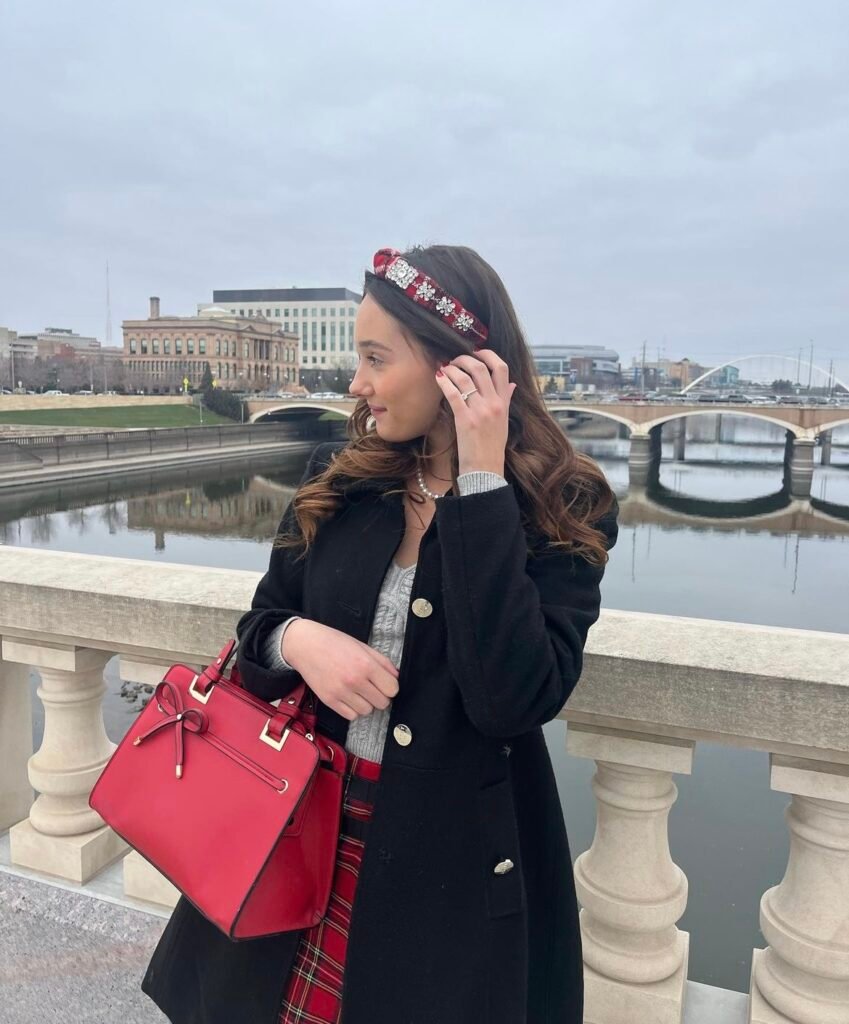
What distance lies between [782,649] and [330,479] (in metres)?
0.94

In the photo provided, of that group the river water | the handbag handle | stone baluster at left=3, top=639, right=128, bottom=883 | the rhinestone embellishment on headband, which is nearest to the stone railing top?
stone baluster at left=3, top=639, right=128, bottom=883

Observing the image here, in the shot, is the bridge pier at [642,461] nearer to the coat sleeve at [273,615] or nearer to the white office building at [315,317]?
the coat sleeve at [273,615]

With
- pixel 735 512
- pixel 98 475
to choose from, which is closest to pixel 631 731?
pixel 735 512

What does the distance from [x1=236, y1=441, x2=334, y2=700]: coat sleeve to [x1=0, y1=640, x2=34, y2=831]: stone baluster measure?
52.2 inches

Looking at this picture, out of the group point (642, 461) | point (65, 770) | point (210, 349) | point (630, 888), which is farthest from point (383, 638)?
point (210, 349)

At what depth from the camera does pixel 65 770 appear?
2.22 meters

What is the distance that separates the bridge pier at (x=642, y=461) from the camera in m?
38.8

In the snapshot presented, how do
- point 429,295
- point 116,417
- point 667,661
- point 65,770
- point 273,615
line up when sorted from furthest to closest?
point 116,417, point 65,770, point 667,661, point 273,615, point 429,295

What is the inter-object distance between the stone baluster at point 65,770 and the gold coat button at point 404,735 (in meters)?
1.27

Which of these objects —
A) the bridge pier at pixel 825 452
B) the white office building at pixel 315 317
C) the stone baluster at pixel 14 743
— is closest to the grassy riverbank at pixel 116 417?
the bridge pier at pixel 825 452

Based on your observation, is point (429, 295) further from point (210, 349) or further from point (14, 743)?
point (210, 349)

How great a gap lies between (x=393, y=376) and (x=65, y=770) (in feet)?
5.24

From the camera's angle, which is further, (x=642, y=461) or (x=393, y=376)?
(x=642, y=461)

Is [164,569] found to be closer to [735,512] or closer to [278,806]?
[278,806]
